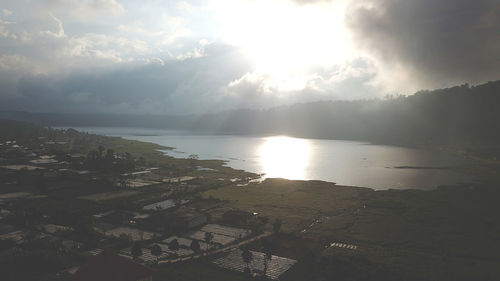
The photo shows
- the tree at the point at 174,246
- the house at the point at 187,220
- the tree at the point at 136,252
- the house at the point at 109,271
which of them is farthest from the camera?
the house at the point at 187,220

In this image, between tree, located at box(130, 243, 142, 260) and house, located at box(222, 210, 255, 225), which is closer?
tree, located at box(130, 243, 142, 260)

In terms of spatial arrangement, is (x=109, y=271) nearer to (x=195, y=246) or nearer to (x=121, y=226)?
(x=195, y=246)

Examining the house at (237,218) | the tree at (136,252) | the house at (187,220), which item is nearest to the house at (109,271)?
the tree at (136,252)

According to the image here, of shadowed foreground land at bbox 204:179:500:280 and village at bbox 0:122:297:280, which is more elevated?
shadowed foreground land at bbox 204:179:500:280

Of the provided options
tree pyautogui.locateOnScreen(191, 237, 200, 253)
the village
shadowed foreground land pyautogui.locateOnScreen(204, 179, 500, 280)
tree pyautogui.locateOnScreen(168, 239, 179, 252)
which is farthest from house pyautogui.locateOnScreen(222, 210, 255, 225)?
tree pyautogui.locateOnScreen(168, 239, 179, 252)

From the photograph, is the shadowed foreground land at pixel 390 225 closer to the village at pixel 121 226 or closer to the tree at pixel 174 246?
the village at pixel 121 226

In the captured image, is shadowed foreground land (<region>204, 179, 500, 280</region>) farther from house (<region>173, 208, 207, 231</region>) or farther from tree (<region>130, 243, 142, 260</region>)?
tree (<region>130, 243, 142, 260</region>)

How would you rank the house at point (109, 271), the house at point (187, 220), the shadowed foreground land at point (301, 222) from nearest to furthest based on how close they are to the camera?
the house at point (109, 271)
the shadowed foreground land at point (301, 222)
the house at point (187, 220)

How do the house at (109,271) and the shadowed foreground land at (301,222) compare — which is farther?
the shadowed foreground land at (301,222)
